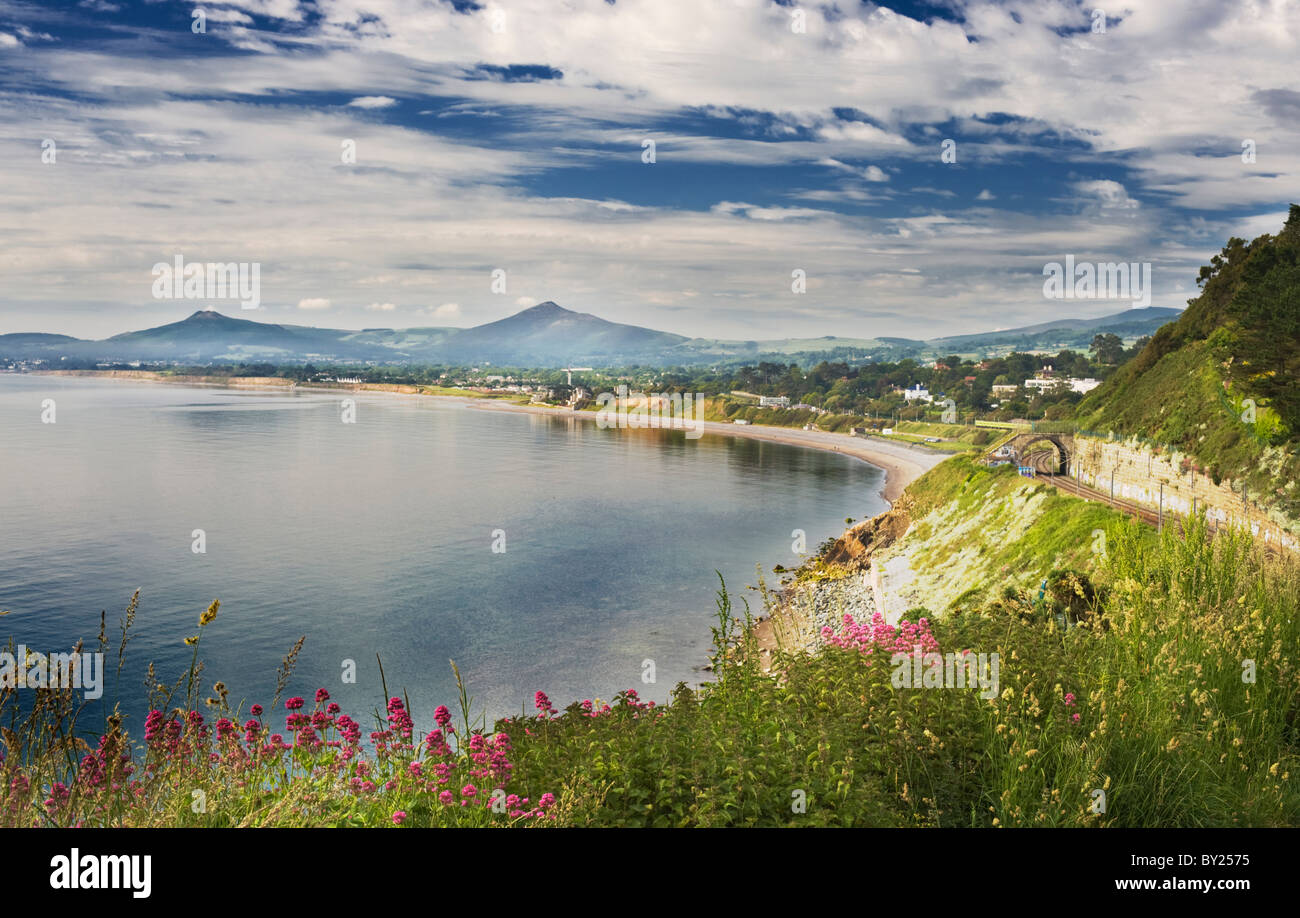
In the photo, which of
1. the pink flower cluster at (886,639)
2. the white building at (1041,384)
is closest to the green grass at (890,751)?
the pink flower cluster at (886,639)

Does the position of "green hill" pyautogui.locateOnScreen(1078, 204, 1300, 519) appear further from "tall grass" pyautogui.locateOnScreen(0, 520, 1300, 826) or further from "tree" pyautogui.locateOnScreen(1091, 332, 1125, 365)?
"tree" pyautogui.locateOnScreen(1091, 332, 1125, 365)

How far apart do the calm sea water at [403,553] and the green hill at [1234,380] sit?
778 inches

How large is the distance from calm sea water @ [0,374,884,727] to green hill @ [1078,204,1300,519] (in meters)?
19.8

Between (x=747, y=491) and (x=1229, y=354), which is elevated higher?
(x=1229, y=354)

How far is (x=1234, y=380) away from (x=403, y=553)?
136 ft

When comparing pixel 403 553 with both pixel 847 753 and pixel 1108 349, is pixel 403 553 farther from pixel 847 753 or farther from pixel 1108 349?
pixel 1108 349

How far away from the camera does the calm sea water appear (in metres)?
33.0

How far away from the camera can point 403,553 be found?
52094mm

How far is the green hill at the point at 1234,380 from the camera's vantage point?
26.4 meters

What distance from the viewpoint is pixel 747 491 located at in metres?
79.6

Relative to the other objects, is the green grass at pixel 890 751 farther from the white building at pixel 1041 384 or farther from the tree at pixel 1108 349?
the tree at pixel 1108 349
